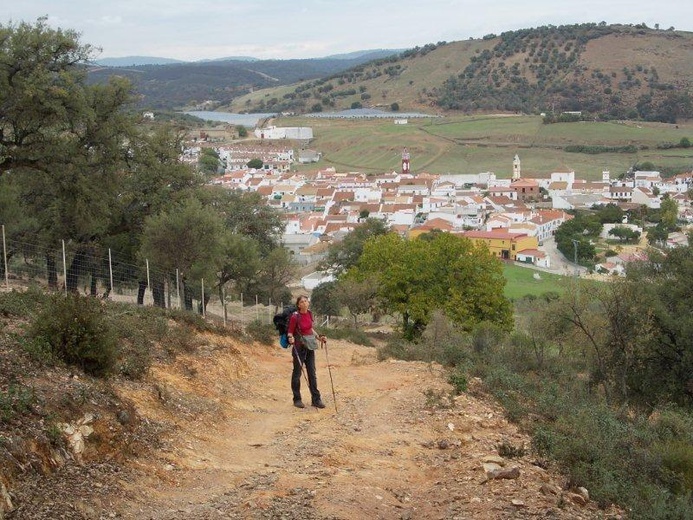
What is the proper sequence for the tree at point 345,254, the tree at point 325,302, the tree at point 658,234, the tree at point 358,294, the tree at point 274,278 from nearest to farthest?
the tree at point 358,294
the tree at point 274,278
the tree at point 325,302
the tree at point 345,254
the tree at point 658,234

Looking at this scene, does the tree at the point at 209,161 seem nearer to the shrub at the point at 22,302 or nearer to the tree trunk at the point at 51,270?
the tree trunk at the point at 51,270

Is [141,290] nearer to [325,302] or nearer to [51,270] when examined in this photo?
[51,270]

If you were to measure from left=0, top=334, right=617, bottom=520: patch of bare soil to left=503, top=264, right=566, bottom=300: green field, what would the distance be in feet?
135

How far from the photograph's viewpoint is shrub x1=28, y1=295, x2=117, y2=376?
25.3 ft

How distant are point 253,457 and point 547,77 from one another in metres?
166

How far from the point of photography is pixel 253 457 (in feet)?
24.3

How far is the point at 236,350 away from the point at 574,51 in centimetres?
17065

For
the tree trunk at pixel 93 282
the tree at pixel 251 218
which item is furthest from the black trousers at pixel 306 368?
the tree at pixel 251 218

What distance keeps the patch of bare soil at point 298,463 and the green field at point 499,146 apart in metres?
106

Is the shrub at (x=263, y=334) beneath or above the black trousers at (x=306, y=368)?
beneath

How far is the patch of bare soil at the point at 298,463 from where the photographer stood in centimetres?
585

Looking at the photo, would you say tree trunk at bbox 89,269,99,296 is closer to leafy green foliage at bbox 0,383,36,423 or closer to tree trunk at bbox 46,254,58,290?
tree trunk at bbox 46,254,58,290

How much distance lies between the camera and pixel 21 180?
68.0ft

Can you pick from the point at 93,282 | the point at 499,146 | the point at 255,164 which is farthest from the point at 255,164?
the point at 93,282
